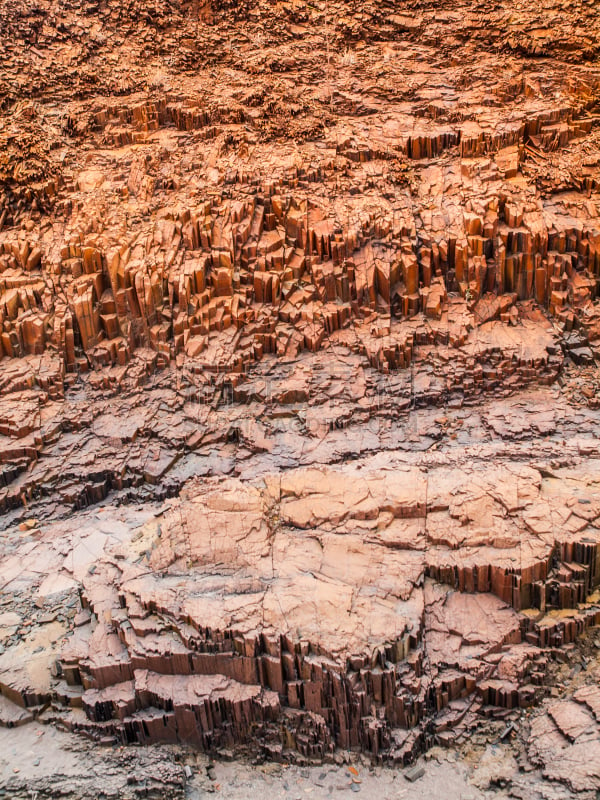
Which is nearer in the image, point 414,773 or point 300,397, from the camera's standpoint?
point 414,773

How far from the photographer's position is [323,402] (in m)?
13.2

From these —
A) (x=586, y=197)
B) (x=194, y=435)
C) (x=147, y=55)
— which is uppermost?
(x=147, y=55)

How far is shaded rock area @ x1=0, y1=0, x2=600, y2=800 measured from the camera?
327 inches

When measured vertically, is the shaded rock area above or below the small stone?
above

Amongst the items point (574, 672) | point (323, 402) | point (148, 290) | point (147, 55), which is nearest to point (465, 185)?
point (323, 402)

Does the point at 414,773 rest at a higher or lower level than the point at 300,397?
lower

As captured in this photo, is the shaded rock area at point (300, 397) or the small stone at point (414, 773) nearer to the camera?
the small stone at point (414, 773)

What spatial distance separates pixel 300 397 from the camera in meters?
13.2

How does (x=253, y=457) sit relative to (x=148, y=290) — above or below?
below

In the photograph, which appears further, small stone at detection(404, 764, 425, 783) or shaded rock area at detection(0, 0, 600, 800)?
shaded rock area at detection(0, 0, 600, 800)

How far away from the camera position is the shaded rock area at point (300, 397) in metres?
8.30

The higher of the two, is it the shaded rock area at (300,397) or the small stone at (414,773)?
the shaded rock area at (300,397)

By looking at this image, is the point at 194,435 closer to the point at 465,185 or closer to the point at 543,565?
the point at 543,565

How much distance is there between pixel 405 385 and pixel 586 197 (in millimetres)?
5786
